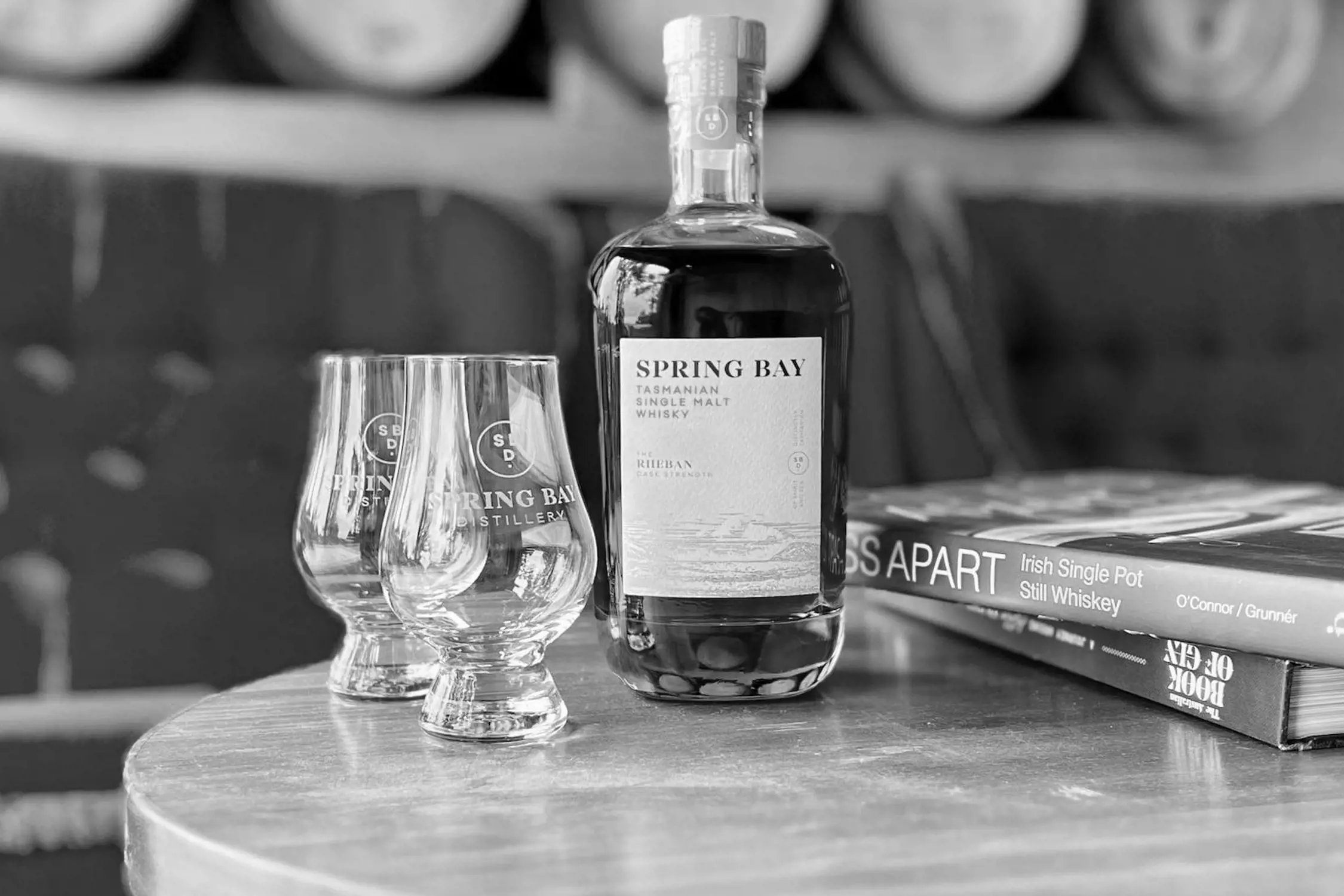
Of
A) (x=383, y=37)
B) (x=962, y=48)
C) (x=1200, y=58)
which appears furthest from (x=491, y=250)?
(x=1200, y=58)

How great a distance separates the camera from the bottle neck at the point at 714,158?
606 mm

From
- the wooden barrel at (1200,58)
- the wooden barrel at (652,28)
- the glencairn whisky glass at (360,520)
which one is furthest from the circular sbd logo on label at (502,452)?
the wooden barrel at (1200,58)

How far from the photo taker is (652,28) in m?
1.45

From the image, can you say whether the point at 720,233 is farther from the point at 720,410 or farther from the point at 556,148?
the point at 556,148

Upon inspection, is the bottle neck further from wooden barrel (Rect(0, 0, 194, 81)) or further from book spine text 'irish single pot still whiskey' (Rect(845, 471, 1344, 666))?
wooden barrel (Rect(0, 0, 194, 81))

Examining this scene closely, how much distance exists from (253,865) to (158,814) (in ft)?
0.21

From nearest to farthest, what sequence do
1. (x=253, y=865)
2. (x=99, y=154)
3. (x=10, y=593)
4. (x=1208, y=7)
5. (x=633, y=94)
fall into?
(x=253, y=865) → (x=10, y=593) → (x=99, y=154) → (x=633, y=94) → (x=1208, y=7)

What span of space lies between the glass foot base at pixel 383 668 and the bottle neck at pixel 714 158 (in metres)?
0.25

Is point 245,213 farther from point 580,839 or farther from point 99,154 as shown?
point 580,839

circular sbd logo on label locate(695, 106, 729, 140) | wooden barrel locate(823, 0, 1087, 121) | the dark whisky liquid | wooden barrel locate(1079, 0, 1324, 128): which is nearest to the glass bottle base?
the dark whisky liquid

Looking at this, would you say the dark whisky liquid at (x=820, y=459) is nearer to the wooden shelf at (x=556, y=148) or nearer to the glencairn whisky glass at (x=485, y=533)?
the glencairn whisky glass at (x=485, y=533)

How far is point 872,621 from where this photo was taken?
85cm

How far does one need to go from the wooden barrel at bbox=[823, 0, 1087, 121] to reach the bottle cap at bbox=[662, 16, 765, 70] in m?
1.03

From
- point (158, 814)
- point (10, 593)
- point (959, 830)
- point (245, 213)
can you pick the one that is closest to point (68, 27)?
point (245, 213)
